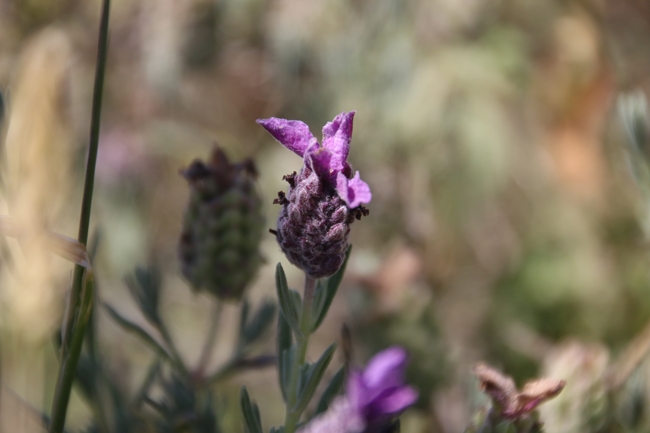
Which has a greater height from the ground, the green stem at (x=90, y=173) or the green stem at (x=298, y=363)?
the green stem at (x=90, y=173)

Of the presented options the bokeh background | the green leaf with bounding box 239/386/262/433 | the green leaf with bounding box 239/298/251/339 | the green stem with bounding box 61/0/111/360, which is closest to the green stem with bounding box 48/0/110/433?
the green stem with bounding box 61/0/111/360

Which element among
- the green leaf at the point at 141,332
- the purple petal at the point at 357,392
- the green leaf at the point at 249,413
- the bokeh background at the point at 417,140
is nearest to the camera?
the purple petal at the point at 357,392

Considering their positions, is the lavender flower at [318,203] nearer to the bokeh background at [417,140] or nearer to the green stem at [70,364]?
the green stem at [70,364]

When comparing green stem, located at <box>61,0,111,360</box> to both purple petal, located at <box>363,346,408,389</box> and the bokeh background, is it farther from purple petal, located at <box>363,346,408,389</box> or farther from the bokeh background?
the bokeh background

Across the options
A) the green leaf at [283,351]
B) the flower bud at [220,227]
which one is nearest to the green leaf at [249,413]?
the green leaf at [283,351]

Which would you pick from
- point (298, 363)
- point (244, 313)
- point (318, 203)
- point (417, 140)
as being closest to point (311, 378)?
point (298, 363)

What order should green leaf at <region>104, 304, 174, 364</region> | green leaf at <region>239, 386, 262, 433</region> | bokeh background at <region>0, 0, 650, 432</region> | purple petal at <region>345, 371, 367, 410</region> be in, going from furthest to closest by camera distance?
bokeh background at <region>0, 0, 650, 432</region> → green leaf at <region>104, 304, 174, 364</region> → green leaf at <region>239, 386, 262, 433</region> → purple petal at <region>345, 371, 367, 410</region>

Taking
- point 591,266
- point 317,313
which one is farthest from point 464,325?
point 317,313
